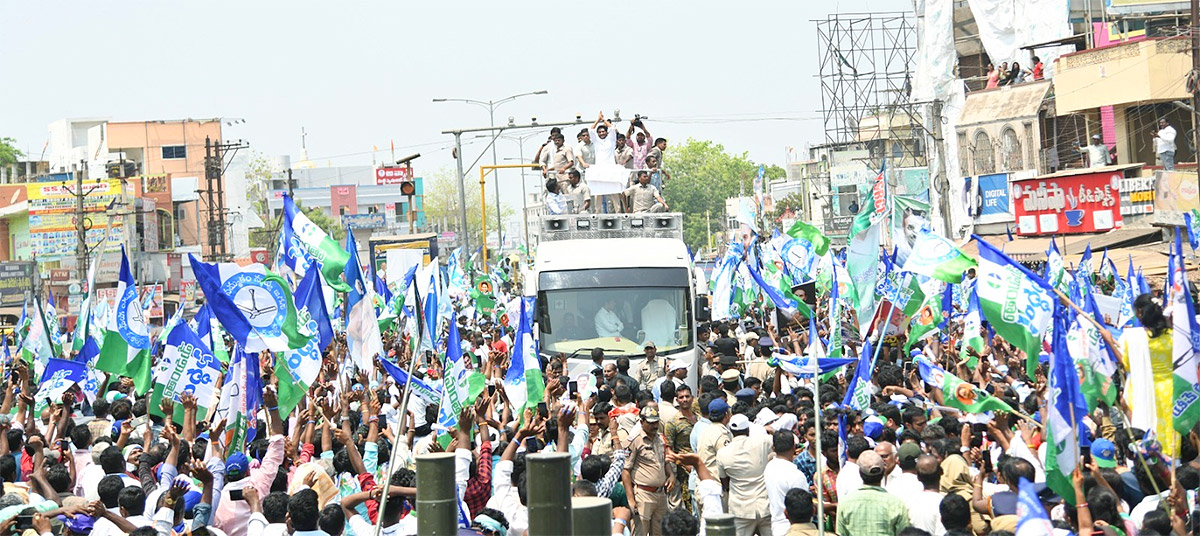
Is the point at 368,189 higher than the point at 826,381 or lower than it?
higher

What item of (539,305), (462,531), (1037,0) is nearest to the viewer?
(462,531)

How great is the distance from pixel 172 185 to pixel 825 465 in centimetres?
6436

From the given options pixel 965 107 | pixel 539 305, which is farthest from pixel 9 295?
pixel 539 305

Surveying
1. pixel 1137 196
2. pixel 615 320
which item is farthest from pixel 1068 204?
pixel 615 320

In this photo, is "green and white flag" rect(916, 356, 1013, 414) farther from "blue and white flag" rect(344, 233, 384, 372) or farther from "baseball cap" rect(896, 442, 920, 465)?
"blue and white flag" rect(344, 233, 384, 372)

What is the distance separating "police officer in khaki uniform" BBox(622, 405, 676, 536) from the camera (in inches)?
375

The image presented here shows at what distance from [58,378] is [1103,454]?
9.61 metres

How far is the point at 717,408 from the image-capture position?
32.0 ft

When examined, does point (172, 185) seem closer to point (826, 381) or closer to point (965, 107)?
point (965, 107)

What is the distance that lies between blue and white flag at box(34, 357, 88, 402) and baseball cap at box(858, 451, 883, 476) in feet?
27.5

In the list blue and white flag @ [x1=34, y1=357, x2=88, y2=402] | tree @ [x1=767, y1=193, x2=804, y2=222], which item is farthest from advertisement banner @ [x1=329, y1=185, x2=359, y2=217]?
blue and white flag @ [x1=34, y1=357, x2=88, y2=402]

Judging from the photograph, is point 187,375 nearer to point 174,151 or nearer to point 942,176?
point 942,176

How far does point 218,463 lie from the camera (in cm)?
919

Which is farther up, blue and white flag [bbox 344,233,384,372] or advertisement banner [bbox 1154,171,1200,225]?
advertisement banner [bbox 1154,171,1200,225]
